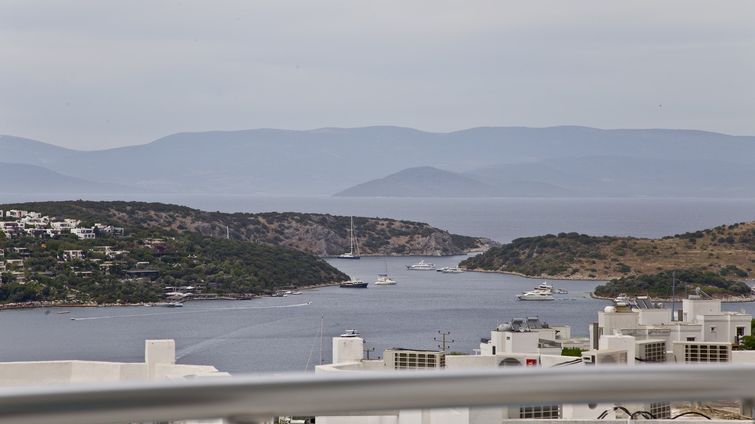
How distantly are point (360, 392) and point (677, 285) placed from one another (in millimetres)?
63037

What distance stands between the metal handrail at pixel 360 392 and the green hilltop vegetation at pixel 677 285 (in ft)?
202

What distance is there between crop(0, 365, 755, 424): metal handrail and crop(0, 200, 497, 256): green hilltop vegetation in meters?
73.8

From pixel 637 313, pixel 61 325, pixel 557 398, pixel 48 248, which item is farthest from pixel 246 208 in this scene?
pixel 557 398

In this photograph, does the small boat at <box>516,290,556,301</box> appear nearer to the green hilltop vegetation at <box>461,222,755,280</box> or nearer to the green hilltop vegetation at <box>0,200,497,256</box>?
the green hilltop vegetation at <box>461,222,755,280</box>

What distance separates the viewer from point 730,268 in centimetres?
6938

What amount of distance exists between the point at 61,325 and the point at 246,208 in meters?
95.5

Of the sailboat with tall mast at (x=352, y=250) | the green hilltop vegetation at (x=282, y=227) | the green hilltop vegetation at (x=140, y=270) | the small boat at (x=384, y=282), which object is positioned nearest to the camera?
the green hilltop vegetation at (x=140, y=270)

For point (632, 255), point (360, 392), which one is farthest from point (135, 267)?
point (360, 392)

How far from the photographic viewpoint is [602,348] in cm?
1848

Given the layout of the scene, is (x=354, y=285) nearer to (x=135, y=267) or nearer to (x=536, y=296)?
(x=536, y=296)

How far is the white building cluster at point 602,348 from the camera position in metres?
14.2

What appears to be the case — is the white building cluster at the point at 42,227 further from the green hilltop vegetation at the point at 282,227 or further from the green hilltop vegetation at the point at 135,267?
the green hilltop vegetation at the point at 282,227

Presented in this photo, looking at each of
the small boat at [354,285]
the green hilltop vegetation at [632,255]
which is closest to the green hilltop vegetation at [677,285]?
the green hilltop vegetation at [632,255]

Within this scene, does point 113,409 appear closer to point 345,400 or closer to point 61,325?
point 345,400
